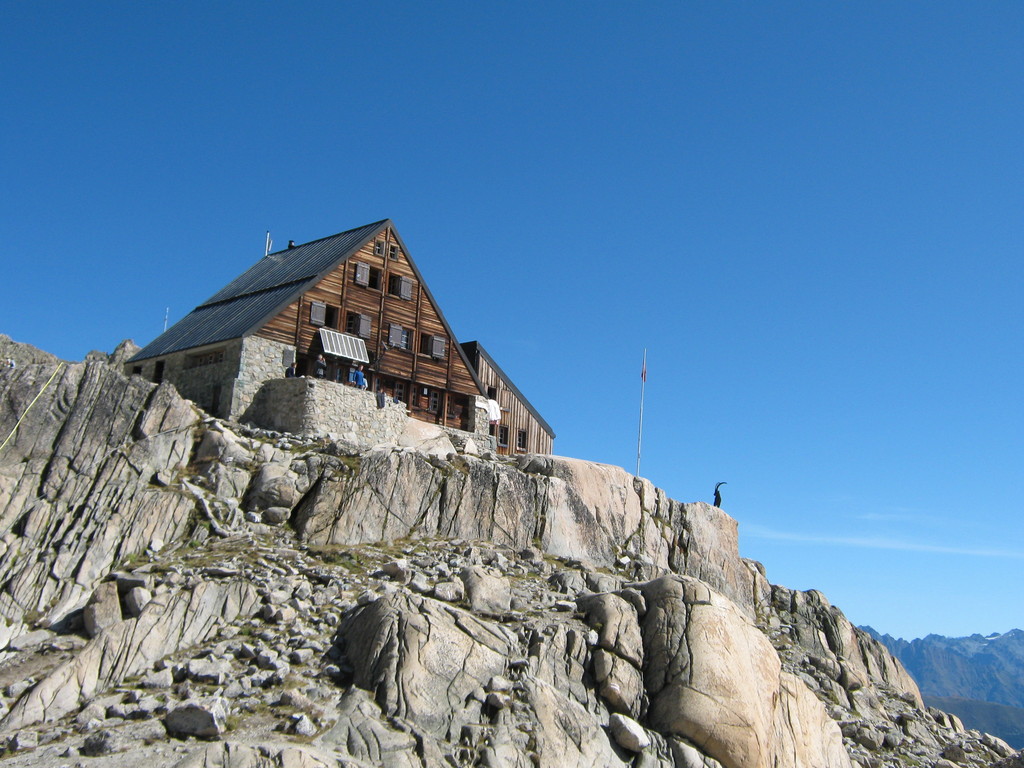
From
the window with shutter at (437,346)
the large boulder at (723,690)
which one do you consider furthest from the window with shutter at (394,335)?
the large boulder at (723,690)

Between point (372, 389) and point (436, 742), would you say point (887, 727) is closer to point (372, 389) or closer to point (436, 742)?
point (436, 742)

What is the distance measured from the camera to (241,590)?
122ft

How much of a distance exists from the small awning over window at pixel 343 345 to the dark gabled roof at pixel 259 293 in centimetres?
300

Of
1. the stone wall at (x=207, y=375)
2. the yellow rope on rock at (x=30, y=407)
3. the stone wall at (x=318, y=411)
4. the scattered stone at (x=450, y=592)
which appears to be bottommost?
the scattered stone at (x=450, y=592)

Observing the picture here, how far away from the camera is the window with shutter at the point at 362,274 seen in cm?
6156

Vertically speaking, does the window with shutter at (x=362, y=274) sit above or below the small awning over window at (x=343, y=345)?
above

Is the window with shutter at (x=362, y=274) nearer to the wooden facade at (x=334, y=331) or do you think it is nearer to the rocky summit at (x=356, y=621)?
the wooden facade at (x=334, y=331)

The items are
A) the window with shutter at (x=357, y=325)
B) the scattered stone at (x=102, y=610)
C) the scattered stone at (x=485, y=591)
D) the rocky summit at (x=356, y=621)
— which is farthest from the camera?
the window with shutter at (x=357, y=325)

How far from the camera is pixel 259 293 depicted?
62.8 m

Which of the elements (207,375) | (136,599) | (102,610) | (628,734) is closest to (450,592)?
(628,734)

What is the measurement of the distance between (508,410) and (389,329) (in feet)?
53.9

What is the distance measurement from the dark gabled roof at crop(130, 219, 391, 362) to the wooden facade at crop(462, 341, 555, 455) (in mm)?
14884

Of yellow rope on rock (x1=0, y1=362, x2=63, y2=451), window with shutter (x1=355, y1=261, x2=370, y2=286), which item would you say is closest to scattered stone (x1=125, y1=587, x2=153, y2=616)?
yellow rope on rock (x1=0, y1=362, x2=63, y2=451)

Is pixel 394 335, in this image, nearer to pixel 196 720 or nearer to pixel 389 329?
pixel 389 329
